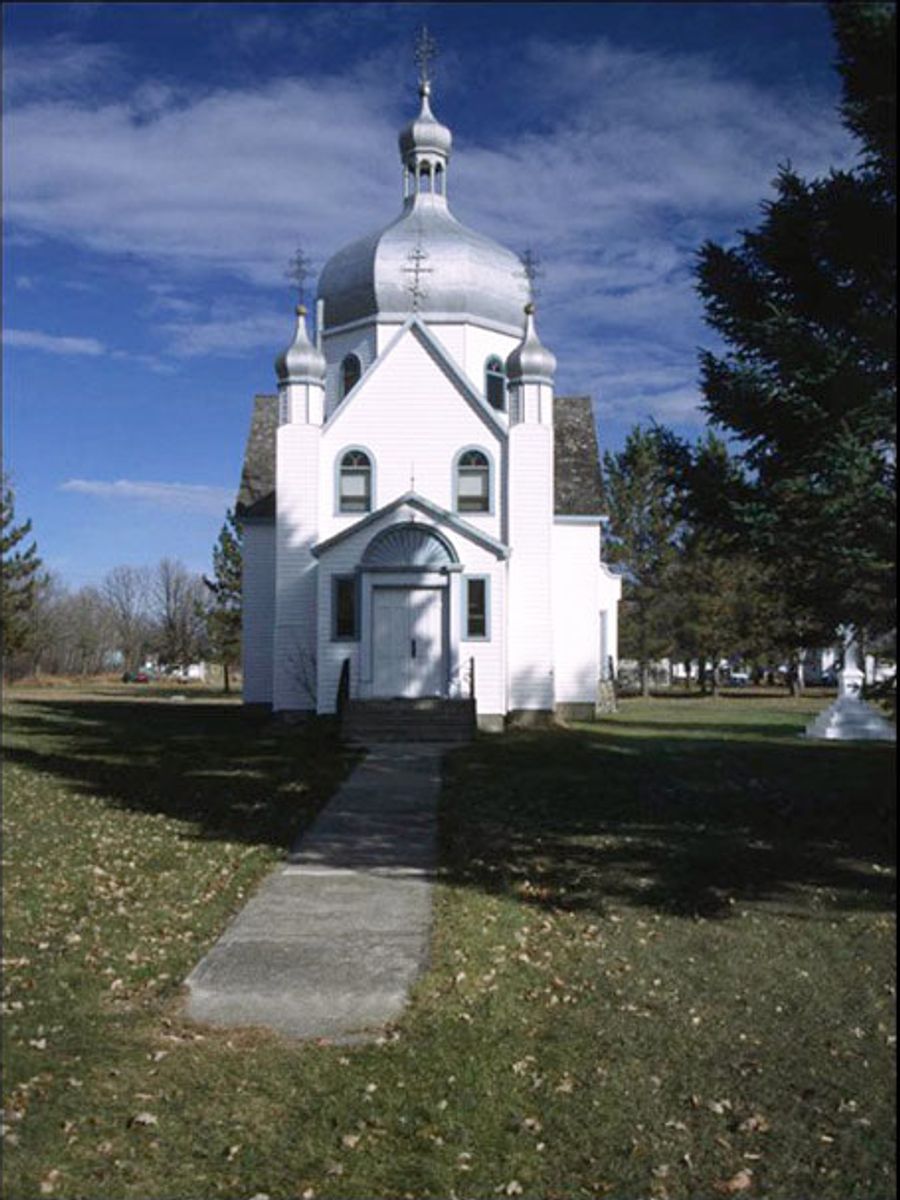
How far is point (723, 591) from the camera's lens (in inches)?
240

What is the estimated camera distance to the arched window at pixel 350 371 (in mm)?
27094

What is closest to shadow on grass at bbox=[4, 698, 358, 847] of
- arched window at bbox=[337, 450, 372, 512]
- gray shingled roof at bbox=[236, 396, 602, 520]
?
arched window at bbox=[337, 450, 372, 512]

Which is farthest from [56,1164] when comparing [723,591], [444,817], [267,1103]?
[444,817]

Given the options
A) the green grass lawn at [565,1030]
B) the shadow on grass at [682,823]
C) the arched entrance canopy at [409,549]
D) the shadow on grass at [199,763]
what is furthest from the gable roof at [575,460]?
the green grass lawn at [565,1030]

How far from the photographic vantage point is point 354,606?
2300cm

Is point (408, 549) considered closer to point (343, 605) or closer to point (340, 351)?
point (343, 605)

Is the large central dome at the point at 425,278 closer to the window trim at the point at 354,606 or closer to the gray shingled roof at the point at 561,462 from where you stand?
the gray shingled roof at the point at 561,462

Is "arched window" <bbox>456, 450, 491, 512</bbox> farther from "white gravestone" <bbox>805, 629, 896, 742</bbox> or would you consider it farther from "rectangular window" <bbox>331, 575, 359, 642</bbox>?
"white gravestone" <bbox>805, 629, 896, 742</bbox>

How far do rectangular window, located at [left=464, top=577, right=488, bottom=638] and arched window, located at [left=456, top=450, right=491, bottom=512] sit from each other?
5.87 feet

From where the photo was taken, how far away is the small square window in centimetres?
2297

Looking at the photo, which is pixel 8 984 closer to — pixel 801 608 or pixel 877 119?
pixel 801 608

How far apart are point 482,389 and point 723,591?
21.2 m

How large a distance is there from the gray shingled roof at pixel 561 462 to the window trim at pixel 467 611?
417 centimetres

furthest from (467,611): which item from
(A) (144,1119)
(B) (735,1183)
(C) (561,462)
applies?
(B) (735,1183)
